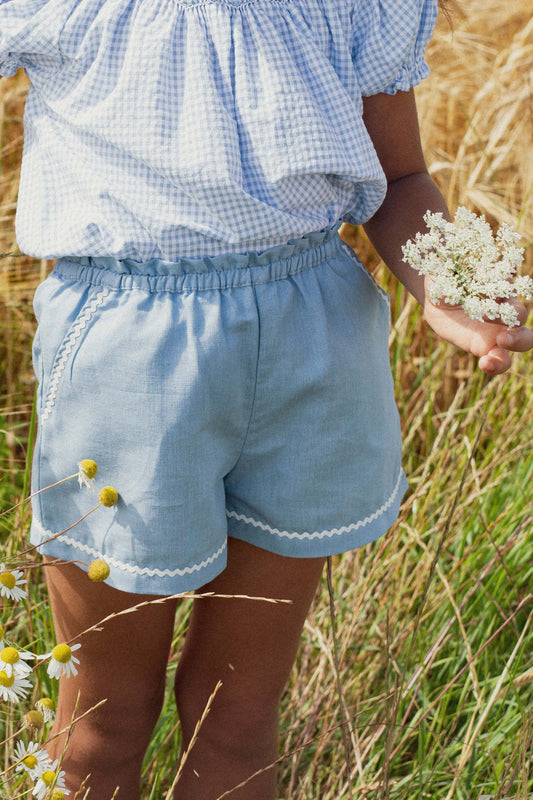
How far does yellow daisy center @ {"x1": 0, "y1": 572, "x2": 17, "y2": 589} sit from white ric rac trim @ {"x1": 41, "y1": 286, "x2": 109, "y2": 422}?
0.58 feet

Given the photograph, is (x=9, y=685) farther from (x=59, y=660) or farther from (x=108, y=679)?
(x=108, y=679)

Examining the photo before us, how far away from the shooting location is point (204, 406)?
2.46 ft

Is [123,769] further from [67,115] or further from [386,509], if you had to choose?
[67,115]

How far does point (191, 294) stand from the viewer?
2.45ft

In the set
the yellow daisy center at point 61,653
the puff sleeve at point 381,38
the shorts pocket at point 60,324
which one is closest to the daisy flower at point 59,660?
the yellow daisy center at point 61,653

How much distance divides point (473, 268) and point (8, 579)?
1.58 ft

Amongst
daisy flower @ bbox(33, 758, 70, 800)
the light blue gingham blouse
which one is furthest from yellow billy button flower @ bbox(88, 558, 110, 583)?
the light blue gingham blouse

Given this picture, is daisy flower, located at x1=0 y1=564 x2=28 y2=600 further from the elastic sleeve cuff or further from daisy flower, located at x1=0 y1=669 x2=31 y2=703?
the elastic sleeve cuff

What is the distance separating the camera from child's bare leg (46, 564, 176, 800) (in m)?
0.83

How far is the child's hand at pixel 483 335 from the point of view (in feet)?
2.23

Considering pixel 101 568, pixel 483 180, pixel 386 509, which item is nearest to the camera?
pixel 101 568

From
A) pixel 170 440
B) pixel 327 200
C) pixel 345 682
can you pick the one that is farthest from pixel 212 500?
pixel 345 682

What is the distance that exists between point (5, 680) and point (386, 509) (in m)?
0.45

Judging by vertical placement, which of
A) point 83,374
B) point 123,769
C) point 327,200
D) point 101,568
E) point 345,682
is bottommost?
point 345,682
